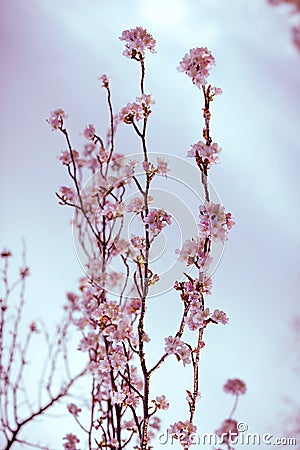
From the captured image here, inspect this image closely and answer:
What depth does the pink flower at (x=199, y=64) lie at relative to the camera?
1142mm

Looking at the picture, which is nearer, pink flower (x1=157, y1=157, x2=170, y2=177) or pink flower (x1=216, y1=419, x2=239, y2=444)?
pink flower (x1=157, y1=157, x2=170, y2=177)

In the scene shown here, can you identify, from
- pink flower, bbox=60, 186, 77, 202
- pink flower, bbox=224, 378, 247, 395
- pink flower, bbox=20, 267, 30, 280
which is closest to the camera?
pink flower, bbox=60, 186, 77, 202

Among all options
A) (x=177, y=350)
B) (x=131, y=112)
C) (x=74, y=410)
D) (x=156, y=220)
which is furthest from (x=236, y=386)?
(x=131, y=112)

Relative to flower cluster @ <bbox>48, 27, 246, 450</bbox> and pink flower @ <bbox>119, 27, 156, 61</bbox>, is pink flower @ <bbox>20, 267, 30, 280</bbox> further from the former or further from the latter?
pink flower @ <bbox>119, 27, 156, 61</bbox>

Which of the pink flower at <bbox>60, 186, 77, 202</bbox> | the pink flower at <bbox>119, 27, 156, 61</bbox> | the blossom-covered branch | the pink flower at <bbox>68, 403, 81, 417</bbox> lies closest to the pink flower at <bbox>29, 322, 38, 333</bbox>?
the blossom-covered branch

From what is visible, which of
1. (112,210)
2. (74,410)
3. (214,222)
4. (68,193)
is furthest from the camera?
(74,410)

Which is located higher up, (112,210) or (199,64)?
(199,64)

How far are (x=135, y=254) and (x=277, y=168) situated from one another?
2.36 ft

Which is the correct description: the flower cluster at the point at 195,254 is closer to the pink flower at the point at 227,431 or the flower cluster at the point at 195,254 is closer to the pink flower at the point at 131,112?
the pink flower at the point at 131,112

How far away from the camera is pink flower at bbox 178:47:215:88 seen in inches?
44.9

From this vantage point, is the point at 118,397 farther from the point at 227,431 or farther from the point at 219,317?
the point at 227,431

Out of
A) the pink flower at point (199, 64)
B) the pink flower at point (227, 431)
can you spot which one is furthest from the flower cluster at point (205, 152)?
the pink flower at point (227, 431)

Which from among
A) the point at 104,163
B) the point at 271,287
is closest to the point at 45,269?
the point at 104,163

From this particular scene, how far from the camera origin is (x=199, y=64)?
3.76 ft
